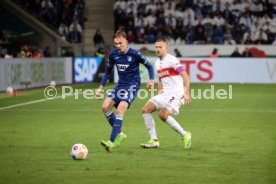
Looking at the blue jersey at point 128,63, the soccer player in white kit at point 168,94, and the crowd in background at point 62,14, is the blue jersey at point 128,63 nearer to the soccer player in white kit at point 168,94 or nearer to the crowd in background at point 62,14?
the soccer player in white kit at point 168,94

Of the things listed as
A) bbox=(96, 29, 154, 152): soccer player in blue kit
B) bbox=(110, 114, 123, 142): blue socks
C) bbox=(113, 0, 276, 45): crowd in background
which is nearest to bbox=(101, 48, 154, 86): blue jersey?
bbox=(96, 29, 154, 152): soccer player in blue kit

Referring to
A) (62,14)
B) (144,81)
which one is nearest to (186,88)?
(144,81)

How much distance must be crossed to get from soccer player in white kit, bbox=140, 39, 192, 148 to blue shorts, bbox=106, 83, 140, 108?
0.34 metres

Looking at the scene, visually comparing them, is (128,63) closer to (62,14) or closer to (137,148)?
(137,148)

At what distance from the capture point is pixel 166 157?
10.6 metres

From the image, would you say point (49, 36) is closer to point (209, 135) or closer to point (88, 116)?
point (88, 116)

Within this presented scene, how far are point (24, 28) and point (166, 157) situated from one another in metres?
27.1

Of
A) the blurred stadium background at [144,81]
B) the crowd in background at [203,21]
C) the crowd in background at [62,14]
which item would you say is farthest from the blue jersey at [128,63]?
the crowd in background at [62,14]

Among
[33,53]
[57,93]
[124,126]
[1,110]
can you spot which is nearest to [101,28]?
[33,53]

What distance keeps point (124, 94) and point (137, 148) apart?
95cm

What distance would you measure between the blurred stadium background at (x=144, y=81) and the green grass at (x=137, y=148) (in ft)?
0.06

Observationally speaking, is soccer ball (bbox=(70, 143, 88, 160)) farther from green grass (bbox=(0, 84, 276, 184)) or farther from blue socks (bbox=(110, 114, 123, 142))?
blue socks (bbox=(110, 114, 123, 142))

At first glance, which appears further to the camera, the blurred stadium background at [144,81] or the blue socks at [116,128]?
the blue socks at [116,128]

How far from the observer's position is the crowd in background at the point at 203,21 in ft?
114
